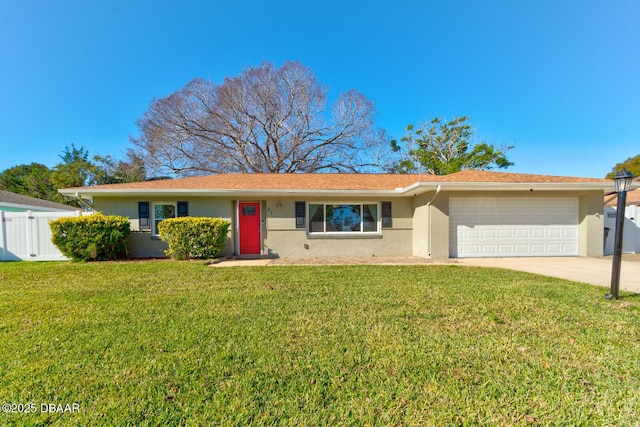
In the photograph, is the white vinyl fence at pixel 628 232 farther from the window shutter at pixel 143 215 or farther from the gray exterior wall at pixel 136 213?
the window shutter at pixel 143 215

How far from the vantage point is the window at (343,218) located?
1022 cm

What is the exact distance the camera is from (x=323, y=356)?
277 cm

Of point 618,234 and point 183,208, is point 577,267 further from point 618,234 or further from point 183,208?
point 183,208

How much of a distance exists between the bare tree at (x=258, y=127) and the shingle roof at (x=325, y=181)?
997 cm

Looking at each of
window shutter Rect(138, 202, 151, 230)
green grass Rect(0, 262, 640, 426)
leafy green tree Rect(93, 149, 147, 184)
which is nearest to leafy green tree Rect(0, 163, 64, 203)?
leafy green tree Rect(93, 149, 147, 184)

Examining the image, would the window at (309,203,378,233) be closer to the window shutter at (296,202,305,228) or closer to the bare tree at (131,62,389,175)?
the window shutter at (296,202,305,228)

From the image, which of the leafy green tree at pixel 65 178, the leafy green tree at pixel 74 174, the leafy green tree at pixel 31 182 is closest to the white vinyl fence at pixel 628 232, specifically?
the leafy green tree at pixel 65 178

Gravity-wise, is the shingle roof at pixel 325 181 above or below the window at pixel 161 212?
above

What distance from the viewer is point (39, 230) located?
9578mm

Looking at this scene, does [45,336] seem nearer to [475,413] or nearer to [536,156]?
[475,413]

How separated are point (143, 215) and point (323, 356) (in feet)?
31.0

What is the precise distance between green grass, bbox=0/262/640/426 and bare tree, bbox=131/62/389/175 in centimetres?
1761

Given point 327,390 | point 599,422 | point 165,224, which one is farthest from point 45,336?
point 165,224

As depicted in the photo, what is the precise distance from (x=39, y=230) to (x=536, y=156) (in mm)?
28525
